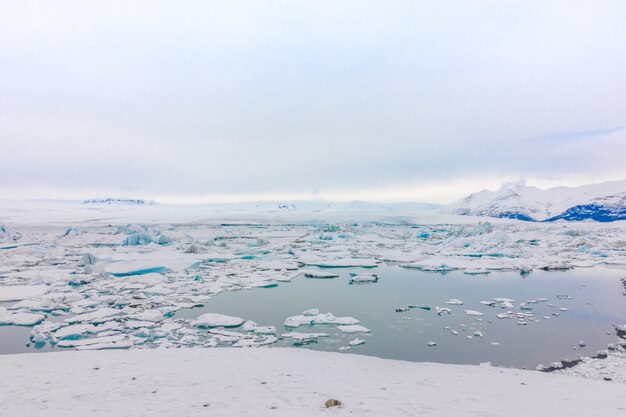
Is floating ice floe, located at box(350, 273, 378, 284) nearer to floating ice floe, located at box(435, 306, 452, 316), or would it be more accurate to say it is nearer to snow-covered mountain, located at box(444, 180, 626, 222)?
floating ice floe, located at box(435, 306, 452, 316)

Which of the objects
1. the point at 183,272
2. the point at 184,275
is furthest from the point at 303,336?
the point at 183,272

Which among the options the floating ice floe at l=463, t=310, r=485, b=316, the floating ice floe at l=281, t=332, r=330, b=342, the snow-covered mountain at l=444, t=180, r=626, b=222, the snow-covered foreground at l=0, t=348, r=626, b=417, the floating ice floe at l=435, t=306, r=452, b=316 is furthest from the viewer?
the snow-covered mountain at l=444, t=180, r=626, b=222

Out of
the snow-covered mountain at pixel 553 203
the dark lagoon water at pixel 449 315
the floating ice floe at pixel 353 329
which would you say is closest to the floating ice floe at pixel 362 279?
the dark lagoon water at pixel 449 315

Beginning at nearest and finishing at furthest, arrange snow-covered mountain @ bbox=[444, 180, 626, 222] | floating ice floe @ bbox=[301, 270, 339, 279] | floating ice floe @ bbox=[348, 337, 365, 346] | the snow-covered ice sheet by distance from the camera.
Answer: floating ice floe @ bbox=[348, 337, 365, 346]
the snow-covered ice sheet
floating ice floe @ bbox=[301, 270, 339, 279]
snow-covered mountain @ bbox=[444, 180, 626, 222]

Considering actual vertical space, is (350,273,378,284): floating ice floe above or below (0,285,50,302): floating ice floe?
below

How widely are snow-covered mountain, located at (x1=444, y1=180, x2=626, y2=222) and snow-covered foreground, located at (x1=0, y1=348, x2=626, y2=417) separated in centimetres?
6905

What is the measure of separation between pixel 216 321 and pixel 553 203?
8589cm

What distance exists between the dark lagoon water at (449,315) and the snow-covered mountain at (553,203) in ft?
191

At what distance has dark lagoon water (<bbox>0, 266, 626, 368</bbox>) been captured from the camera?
687 centimetres

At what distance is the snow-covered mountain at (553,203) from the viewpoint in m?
61.4

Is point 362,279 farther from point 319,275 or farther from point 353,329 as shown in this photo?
point 353,329

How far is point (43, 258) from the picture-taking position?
18.2m

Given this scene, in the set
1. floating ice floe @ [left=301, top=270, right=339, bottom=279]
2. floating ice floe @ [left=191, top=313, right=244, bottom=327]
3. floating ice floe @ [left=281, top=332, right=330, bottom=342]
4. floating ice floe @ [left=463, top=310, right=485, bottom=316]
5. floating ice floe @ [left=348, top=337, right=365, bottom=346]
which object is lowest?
floating ice floe @ [left=301, top=270, right=339, bottom=279]

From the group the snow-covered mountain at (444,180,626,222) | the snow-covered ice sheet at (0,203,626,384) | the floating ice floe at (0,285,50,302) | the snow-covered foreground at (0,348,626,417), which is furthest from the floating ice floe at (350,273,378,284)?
the snow-covered mountain at (444,180,626,222)
